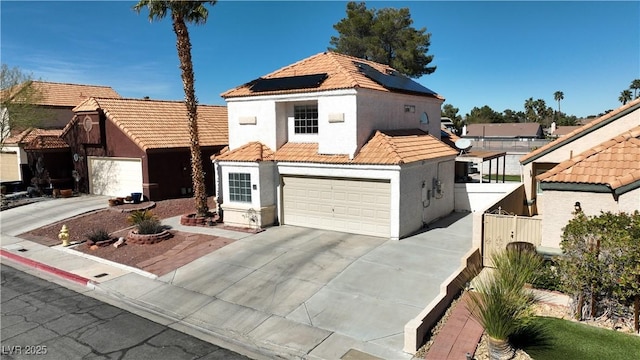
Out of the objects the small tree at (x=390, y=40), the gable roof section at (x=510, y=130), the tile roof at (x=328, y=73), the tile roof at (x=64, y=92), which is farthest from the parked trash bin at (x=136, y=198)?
the gable roof section at (x=510, y=130)

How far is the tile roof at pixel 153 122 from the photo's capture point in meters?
25.0

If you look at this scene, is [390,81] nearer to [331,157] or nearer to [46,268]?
[331,157]

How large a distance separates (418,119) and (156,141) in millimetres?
14829

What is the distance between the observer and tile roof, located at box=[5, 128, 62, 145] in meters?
29.8

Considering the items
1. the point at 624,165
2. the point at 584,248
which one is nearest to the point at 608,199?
the point at 624,165

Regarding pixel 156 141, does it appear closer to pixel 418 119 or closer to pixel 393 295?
pixel 418 119

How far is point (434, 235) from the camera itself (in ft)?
54.6

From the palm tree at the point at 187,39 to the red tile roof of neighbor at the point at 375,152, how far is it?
1378 millimetres

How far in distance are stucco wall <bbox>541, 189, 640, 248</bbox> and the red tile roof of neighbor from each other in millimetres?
5200

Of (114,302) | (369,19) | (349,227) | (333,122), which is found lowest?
(114,302)

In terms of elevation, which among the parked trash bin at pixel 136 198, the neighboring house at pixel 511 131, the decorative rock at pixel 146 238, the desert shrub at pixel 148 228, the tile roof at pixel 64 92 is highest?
the tile roof at pixel 64 92

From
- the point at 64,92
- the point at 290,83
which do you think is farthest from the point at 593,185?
the point at 64,92

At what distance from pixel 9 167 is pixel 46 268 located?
889 inches

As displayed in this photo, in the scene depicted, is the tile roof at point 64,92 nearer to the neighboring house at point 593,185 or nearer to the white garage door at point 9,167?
the white garage door at point 9,167
